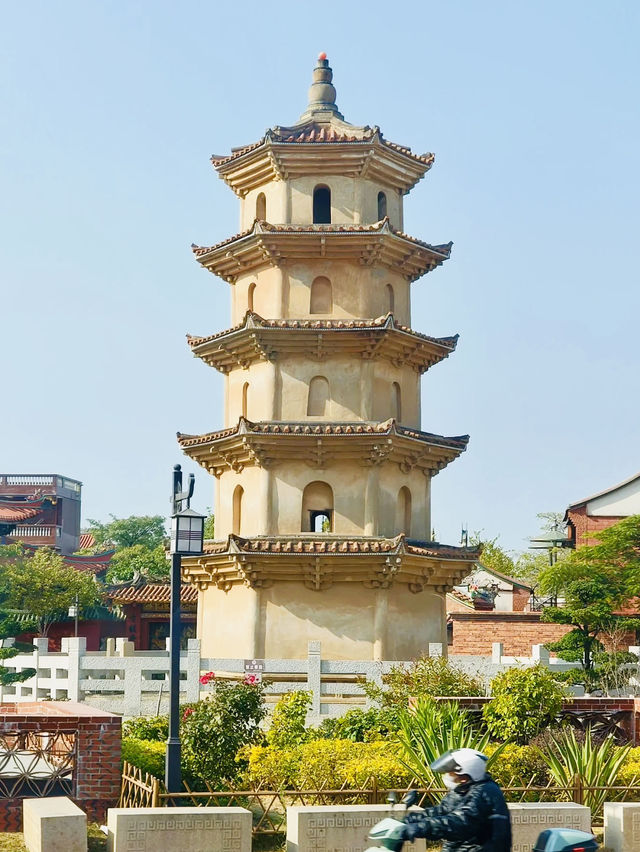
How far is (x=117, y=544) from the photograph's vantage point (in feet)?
326

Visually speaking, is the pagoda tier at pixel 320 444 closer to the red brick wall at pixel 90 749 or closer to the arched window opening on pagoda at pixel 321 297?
the arched window opening on pagoda at pixel 321 297

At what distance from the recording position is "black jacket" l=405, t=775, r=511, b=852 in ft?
33.5

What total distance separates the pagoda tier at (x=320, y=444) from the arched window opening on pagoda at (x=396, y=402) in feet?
1.90

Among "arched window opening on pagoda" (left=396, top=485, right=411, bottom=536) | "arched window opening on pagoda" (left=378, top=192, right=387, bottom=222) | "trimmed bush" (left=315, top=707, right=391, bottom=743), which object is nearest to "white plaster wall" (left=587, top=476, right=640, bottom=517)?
"arched window opening on pagoda" (left=396, top=485, right=411, bottom=536)

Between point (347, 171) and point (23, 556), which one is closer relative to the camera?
point (347, 171)

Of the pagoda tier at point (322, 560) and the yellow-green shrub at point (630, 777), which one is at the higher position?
the pagoda tier at point (322, 560)

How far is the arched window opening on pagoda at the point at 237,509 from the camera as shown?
34.1 m

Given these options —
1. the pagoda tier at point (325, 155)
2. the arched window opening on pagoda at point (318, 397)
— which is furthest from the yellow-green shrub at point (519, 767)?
the pagoda tier at point (325, 155)

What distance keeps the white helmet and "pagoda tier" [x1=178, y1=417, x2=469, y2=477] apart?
2191 centimetres

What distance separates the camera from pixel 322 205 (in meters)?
35.0

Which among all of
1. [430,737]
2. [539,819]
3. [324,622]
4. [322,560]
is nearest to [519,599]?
[324,622]

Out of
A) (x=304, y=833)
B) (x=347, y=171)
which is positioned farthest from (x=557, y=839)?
(x=347, y=171)

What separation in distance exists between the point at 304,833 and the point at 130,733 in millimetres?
7411

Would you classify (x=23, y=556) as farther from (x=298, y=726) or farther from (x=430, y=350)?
(x=298, y=726)
